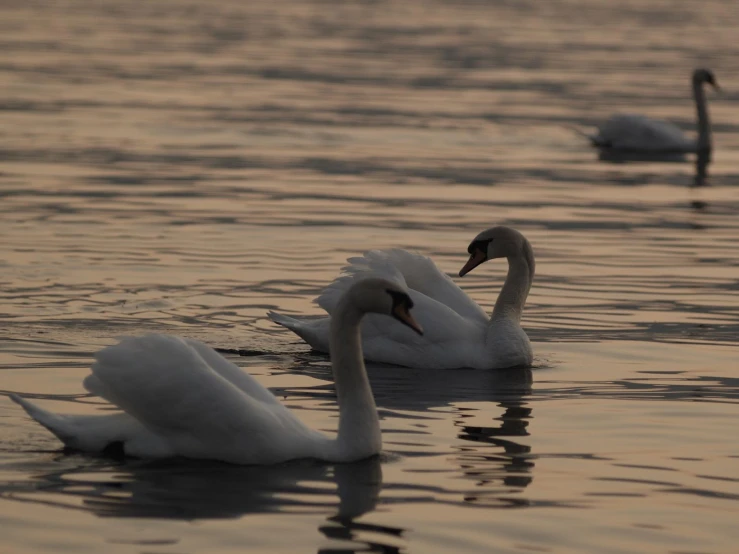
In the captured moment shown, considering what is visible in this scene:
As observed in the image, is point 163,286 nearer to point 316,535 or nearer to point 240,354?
point 240,354

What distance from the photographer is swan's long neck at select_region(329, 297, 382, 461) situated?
31.9 feet

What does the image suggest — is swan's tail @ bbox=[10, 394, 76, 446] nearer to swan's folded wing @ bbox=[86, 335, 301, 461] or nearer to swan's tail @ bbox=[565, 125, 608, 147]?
swan's folded wing @ bbox=[86, 335, 301, 461]

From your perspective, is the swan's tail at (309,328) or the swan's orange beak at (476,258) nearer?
the swan's tail at (309,328)

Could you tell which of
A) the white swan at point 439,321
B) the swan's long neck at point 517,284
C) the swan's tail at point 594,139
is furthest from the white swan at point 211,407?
the swan's tail at point 594,139

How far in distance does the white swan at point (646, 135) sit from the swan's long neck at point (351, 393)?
62.7ft

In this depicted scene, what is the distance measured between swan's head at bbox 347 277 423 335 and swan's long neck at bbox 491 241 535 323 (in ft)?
11.9

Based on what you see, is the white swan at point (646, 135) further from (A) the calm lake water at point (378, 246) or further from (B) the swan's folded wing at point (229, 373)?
(B) the swan's folded wing at point (229, 373)

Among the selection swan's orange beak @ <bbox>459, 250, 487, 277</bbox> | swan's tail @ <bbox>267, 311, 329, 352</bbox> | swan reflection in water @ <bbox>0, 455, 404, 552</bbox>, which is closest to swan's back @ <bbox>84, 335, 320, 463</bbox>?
swan reflection in water @ <bbox>0, 455, 404, 552</bbox>

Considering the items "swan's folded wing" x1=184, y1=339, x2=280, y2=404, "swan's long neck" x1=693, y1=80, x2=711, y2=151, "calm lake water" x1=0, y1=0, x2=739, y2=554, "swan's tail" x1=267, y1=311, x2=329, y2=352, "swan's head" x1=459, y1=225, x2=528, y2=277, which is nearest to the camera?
"calm lake water" x1=0, y1=0, x2=739, y2=554

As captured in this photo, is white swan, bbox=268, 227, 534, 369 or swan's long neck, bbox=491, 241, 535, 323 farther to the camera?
swan's long neck, bbox=491, 241, 535, 323

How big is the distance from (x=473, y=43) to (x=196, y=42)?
23.2 ft

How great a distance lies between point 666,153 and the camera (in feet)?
97.9

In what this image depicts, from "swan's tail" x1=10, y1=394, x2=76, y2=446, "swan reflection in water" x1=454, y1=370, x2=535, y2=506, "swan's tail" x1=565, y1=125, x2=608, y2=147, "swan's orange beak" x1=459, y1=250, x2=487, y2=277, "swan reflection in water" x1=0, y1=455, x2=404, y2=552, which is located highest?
"swan's tail" x1=565, y1=125, x2=608, y2=147

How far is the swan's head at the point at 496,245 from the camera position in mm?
13469
